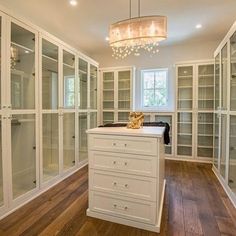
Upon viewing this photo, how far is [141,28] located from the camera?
2.19 meters

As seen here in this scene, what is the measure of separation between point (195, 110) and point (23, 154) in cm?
346

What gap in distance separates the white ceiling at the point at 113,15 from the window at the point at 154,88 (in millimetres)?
964

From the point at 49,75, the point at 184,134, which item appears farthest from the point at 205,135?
the point at 49,75

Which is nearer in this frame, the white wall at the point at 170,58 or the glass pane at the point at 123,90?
the white wall at the point at 170,58

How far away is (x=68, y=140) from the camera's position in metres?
3.43

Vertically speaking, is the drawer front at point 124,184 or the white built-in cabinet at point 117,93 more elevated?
the white built-in cabinet at point 117,93

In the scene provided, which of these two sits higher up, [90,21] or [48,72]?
[90,21]

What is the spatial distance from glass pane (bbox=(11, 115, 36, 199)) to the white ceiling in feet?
5.33

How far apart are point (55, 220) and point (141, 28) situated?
2331 millimetres

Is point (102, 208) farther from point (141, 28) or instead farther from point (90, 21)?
point (90, 21)

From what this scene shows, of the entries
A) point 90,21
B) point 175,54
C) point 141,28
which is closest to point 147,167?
point 141,28

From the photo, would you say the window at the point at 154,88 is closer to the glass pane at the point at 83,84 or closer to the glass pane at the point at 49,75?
the glass pane at the point at 83,84

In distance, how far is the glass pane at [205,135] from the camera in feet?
13.6

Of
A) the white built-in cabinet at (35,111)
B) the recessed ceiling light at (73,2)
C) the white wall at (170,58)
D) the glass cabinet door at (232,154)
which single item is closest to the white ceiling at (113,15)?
the recessed ceiling light at (73,2)
